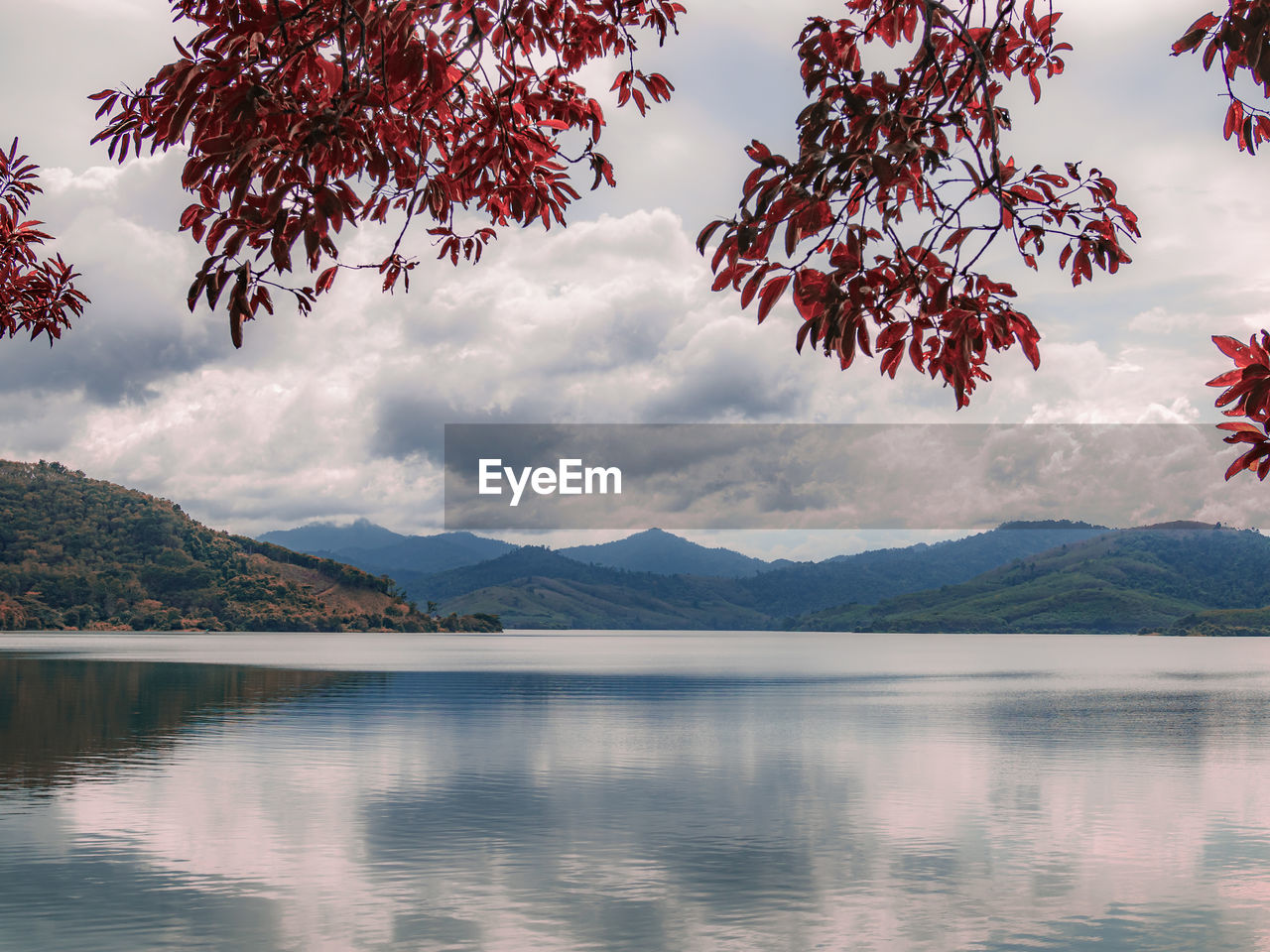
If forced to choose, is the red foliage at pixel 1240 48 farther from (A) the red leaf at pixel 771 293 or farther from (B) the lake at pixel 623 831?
(B) the lake at pixel 623 831

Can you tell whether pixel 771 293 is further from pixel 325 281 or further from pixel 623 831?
pixel 623 831

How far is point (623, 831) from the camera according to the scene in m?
26.6

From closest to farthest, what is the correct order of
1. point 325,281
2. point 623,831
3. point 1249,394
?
point 1249,394
point 325,281
point 623,831

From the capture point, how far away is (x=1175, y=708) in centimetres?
7112

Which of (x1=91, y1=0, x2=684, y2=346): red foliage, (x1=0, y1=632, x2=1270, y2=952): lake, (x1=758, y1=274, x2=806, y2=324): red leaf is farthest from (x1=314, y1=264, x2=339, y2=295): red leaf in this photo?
(x1=0, y1=632, x2=1270, y2=952): lake

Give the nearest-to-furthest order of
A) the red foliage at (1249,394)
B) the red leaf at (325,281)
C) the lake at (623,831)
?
the red foliage at (1249,394) → the red leaf at (325,281) → the lake at (623,831)

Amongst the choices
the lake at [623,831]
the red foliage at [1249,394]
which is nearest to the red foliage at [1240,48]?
the red foliage at [1249,394]

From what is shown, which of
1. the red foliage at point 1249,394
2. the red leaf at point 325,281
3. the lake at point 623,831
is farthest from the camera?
the lake at point 623,831

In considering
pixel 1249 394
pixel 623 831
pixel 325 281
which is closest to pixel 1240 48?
pixel 1249 394

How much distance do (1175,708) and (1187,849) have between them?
5041 centimetres

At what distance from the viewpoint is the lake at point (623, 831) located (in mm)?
18250

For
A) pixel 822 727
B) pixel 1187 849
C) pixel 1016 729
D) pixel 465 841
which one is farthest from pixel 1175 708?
pixel 465 841

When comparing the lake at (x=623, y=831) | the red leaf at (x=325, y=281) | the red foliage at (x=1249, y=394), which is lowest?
the lake at (x=623, y=831)

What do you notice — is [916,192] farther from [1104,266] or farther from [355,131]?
[355,131]
